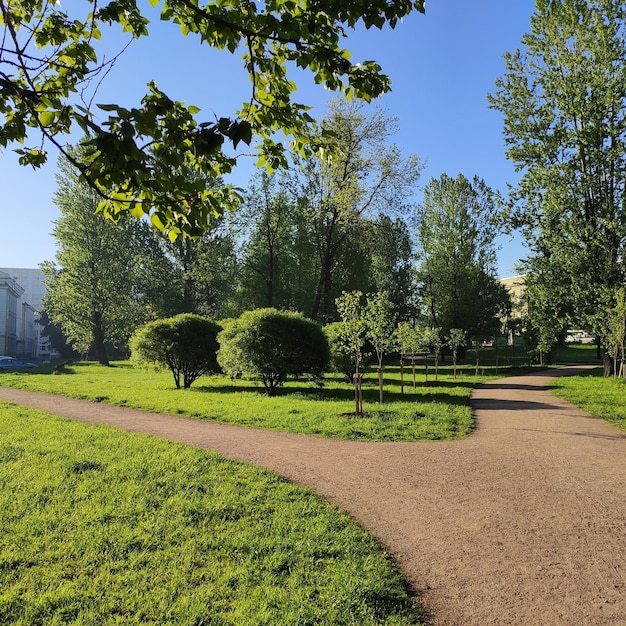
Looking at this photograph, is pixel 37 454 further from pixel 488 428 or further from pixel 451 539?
pixel 488 428

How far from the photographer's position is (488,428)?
30.2 ft

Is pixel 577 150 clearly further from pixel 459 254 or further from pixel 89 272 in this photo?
pixel 89 272

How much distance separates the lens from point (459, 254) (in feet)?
124

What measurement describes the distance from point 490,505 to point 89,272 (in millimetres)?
34997

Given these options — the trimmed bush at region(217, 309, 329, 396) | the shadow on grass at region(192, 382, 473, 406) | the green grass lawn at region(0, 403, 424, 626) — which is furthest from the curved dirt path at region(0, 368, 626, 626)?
the trimmed bush at region(217, 309, 329, 396)

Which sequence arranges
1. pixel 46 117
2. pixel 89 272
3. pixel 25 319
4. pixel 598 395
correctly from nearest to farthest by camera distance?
pixel 46 117 → pixel 598 395 → pixel 89 272 → pixel 25 319

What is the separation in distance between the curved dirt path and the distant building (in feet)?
158

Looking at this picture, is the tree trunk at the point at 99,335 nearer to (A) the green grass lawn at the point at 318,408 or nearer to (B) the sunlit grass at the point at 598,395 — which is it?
(A) the green grass lawn at the point at 318,408

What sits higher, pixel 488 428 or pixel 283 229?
pixel 283 229

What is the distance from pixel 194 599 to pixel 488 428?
24.3 feet

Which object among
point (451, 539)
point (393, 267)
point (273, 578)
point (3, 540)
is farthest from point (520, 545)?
point (393, 267)

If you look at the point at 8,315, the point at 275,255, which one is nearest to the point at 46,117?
the point at 275,255

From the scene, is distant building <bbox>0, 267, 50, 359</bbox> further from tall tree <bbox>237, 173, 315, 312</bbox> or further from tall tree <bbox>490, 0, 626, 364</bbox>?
tall tree <bbox>490, 0, 626, 364</bbox>

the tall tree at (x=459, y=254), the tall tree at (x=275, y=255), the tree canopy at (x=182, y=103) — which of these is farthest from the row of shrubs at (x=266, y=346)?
the tall tree at (x=459, y=254)
